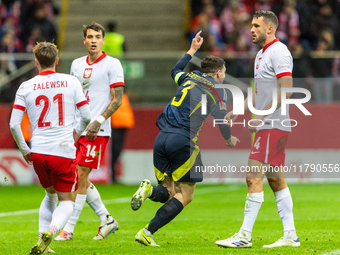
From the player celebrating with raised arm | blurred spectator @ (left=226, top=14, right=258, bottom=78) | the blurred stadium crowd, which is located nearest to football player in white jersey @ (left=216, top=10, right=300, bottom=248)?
the player celebrating with raised arm

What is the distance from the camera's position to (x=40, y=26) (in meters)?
16.8

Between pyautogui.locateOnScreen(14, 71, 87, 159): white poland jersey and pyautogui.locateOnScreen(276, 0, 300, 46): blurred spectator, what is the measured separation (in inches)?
405

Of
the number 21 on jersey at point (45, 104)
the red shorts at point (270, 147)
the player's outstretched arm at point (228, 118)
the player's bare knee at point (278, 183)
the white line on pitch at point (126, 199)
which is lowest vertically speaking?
the white line on pitch at point (126, 199)

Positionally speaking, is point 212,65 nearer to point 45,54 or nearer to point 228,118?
point 228,118

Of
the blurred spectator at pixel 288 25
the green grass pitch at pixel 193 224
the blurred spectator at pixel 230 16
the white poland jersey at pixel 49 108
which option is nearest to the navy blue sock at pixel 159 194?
the green grass pitch at pixel 193 224

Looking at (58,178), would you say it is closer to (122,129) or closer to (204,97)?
(204,97)

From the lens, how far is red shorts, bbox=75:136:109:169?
6.56 m

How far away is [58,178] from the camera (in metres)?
5.55

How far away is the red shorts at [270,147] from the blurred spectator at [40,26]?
11.5 meters

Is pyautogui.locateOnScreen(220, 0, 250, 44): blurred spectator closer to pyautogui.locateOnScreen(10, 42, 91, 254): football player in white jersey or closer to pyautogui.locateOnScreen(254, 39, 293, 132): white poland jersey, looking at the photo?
pyautogui.locateOnScreen(254, 39, 293, 132): white poland jersey

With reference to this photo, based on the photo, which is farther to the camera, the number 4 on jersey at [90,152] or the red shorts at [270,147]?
the number 4 on jersey at [90,152]

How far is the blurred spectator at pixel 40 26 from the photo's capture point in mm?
16550

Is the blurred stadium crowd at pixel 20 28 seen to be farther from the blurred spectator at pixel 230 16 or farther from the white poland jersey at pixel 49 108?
the white poland jersey at pixel 49 108

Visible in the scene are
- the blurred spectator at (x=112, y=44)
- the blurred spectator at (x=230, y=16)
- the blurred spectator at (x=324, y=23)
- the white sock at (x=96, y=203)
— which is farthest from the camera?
the blurred spectator at (x=230, y=16)
